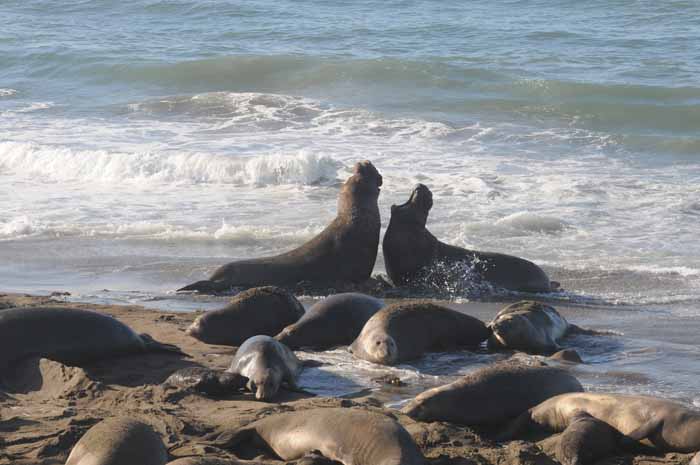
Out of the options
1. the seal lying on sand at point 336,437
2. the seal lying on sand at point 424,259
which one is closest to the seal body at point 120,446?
the seal lying on sand at point 336,437

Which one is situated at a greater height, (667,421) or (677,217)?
(667,421)

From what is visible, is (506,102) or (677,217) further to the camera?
(506,102)

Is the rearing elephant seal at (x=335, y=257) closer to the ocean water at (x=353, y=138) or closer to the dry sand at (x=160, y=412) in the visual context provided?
the ocean water at (x=353, y=138)

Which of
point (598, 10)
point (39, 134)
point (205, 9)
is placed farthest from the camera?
point (205, 9)

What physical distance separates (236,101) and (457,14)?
9961 mm

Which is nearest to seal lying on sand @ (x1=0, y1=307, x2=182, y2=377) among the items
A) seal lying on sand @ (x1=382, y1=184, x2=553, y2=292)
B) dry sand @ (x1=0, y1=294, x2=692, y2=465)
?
dry sand @ (x1=0, y1=294, x2=692, y2=465)

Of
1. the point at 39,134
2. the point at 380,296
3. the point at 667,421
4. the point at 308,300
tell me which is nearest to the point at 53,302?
the point at 308,300

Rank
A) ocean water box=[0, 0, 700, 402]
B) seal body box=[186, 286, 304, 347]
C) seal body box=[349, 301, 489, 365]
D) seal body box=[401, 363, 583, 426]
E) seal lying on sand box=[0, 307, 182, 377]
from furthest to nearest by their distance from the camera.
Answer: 1. ocean water box=[0, 0, 700, 402]
2. seal body box=[186, 286, 304, 347]
3. seal body box=[349, 301, 489, 365]
4. seal lying on sand box=[0, 307, 182, 377]
5. seal body box=[401, 363, 583, 426]

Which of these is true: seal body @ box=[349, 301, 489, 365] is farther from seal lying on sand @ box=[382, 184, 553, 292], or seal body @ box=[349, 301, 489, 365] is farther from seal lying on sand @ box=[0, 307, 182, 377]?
seal lying on sand @ box=[382, 184, 553, 292]

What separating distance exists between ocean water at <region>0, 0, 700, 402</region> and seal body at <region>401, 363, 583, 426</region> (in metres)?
0.97

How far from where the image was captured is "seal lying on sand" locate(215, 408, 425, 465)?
4.63 m

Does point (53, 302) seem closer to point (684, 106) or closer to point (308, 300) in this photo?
point (308, 300)

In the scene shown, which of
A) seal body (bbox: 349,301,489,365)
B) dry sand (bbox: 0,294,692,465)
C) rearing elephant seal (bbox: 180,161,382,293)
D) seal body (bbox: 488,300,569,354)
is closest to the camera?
dry sand (bbox: 0,294,692,465)

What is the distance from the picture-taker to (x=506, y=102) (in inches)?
837
